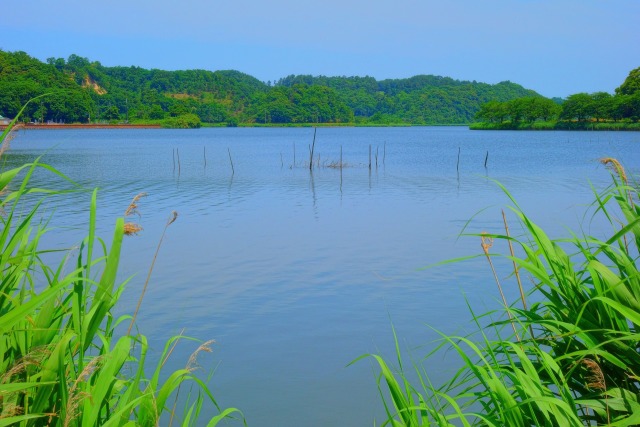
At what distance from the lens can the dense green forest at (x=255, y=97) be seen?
138 metres

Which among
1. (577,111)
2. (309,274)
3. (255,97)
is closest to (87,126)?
(255,97)

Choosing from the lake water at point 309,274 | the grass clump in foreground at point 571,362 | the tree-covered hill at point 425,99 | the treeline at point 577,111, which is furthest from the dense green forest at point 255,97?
the grass clump in foreground at point 571,362

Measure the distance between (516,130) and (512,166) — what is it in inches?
2574

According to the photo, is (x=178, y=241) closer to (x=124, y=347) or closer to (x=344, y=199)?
(x=344, y=199)

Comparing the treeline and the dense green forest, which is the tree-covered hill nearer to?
the dense green forest

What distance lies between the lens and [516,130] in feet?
319

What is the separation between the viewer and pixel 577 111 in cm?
8550

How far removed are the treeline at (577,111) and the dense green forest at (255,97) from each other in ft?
182

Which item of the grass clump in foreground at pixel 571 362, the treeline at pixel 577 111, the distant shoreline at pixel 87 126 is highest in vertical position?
the grass clump in foreground at pixel 571 362

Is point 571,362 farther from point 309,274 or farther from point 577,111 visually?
point 577,111

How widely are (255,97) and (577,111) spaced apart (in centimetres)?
9188

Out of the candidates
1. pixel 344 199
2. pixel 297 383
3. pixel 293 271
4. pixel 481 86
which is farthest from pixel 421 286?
pixel 481 86

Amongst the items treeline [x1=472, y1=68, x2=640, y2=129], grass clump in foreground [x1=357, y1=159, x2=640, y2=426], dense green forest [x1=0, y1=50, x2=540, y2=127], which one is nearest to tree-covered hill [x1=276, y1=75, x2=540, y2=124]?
Answer: dense green forest [x1=0, y1=50, x2=540, y2=127]

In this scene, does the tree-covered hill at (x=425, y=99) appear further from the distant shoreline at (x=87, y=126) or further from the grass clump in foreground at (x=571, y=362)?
the grass clump in foreground at (x=571, y=362)
